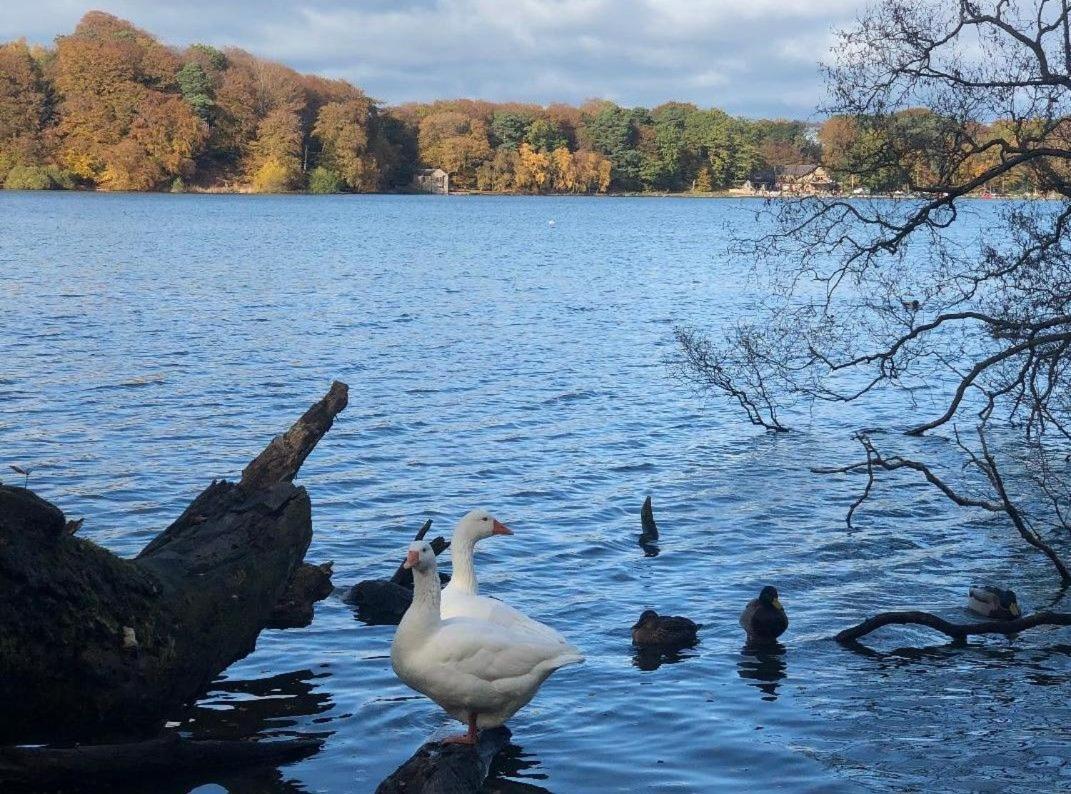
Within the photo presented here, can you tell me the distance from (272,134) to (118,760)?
157 m

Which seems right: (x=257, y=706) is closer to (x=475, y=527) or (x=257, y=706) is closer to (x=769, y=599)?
(x=475, y=527)

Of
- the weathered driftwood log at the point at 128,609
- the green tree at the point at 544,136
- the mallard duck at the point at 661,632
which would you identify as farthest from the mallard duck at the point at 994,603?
the green tree at the point at 544,136

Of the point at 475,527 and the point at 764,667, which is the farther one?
the point at 764,667

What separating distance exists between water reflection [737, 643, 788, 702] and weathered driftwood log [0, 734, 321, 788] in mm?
4514

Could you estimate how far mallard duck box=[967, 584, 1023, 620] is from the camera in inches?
473

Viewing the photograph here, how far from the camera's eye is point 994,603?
12.1m

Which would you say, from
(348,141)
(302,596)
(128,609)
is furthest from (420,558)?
(348,141)

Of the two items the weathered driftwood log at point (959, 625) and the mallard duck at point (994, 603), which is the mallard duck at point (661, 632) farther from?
the mallard duck at point (994, 603)

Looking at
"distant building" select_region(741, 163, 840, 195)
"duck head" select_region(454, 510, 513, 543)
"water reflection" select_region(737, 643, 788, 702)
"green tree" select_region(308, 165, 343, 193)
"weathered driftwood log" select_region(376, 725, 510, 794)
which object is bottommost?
"water reflection" select_region(737, 643, 788, 702)

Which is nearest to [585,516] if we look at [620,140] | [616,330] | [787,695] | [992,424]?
[787,695]

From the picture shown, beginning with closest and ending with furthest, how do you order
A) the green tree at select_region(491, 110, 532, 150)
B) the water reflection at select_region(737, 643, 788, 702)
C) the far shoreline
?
the water reflection at select_region(737, 643, 788, 702) < the far shoreline < the green tree at select_region(491, 110, 532, 150)

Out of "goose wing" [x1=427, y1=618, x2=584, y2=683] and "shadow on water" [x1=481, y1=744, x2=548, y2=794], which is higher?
"goose wing" [x1=427, y1=618, x2=584, y2=683]

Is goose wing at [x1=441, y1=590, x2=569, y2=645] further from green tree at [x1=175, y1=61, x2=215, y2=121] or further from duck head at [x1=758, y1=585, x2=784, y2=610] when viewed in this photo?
green tree at [x1=175, y1=61, x2=215, y2=121]

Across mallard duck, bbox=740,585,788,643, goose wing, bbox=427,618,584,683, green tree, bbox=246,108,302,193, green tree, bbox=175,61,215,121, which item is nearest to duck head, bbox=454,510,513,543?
goose wing, bbox=427,618,584,683
